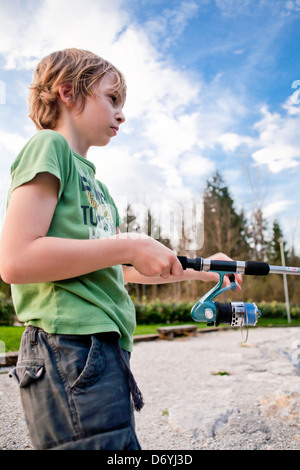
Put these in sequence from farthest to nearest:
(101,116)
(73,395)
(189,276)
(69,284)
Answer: (189,276) → (101,116) → (69,284) → (73,395)

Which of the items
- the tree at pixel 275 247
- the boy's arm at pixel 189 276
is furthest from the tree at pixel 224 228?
the boy's arm at pixel 189 276

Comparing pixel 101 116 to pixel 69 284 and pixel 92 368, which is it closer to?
pixel 69 284

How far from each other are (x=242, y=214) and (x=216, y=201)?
2.27 metres

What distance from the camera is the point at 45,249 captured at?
3.30 ft

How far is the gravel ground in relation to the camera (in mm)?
3166

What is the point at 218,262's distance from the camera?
1.43m

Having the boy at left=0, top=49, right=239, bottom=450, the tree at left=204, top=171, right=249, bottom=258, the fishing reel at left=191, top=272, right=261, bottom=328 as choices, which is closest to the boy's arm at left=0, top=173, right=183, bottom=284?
the boy at left=0, top=49, right=239, bottom=450

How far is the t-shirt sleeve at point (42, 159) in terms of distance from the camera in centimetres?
105

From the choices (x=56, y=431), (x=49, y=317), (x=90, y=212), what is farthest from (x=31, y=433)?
(x=90, y=212)

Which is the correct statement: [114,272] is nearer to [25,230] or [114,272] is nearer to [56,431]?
[25,230]

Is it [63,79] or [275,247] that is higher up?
[275,247]

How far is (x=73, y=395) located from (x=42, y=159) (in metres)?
0.65

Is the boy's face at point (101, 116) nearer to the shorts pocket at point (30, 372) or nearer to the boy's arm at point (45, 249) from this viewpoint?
the boy's arm at point (45, 249)

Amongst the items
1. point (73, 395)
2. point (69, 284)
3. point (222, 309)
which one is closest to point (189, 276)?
point (222, 309)
